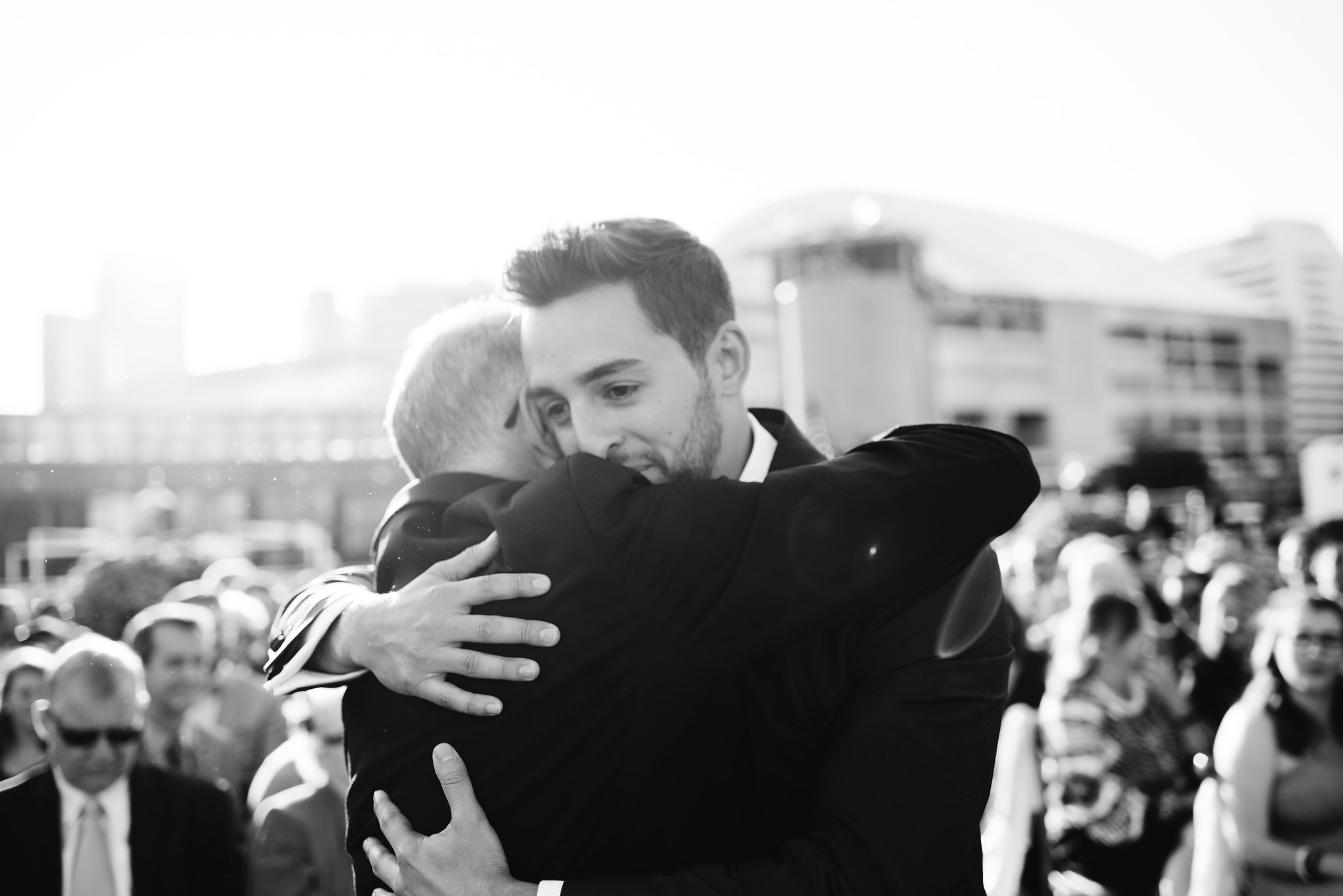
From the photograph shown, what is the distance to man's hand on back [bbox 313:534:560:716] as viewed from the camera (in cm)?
137

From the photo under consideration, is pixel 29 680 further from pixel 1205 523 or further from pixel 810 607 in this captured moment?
pixel 1205 523

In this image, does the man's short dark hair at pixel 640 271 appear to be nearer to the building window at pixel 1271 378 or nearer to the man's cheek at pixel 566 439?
the man's cheek at pixel 566 439

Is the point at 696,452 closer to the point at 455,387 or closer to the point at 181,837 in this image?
the point at 455,387

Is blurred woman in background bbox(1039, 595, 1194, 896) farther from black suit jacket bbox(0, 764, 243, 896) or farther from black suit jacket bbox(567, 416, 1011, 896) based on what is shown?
black suit jacket bbox(567, 416, 1011, 896)

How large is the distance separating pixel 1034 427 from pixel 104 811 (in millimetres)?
67317

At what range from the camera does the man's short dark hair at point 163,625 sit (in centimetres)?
443

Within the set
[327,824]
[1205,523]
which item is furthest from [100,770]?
[1205,523]

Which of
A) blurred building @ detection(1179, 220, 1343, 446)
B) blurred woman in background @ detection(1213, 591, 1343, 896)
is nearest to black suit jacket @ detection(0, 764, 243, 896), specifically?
blurred woman in background @ detection(1213, 591, 1343, 896)

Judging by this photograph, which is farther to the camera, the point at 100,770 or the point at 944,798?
the point at 100,770

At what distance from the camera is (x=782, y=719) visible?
4.75 ft

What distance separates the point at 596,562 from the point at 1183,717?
430 centimetres

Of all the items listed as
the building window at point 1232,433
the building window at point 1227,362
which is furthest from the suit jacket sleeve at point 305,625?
the building window at point 1227,362

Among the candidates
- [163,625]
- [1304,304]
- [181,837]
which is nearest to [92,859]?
[181,837]

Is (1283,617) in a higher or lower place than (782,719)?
lower
